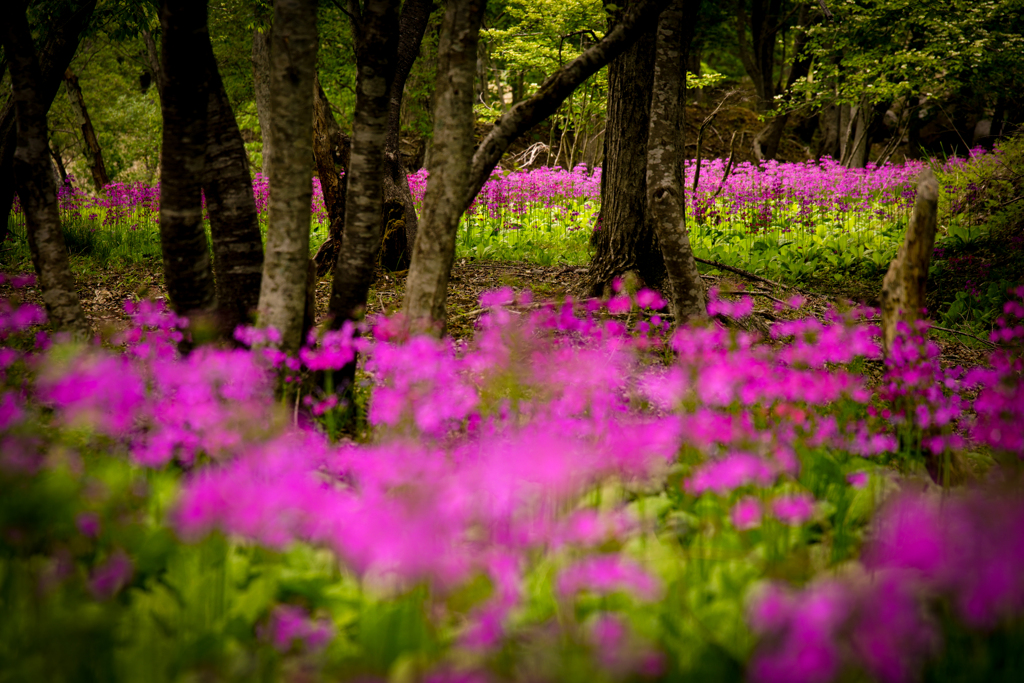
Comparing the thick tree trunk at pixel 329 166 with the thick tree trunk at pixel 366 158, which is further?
the thick tree trunk at pixel 329 166

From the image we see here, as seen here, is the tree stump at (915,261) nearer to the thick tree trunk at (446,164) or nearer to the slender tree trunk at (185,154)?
the thick tree trunk at (446,164)

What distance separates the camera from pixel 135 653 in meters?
1.67

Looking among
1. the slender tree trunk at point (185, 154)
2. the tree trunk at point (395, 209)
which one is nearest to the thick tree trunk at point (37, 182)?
the slender tree trunk at point (185, 154)

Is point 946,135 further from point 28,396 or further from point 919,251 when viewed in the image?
point 28,396

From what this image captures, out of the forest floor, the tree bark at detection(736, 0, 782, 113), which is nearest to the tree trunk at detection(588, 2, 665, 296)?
the forest floor

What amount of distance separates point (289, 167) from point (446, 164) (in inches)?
34.1

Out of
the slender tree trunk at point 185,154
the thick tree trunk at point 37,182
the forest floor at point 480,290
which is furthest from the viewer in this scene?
the forest floor at point 480,290

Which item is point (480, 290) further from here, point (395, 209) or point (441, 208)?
point (441, 208)

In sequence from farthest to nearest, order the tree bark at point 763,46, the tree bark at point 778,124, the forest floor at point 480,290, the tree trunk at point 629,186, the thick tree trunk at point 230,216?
1. the tree bark at point 763,46
2. the tree bark at point 778,124
3. the tree trunk at point 629,186
4. the forest floor at point 480,290
5. the thick tree trunk at point 230,216

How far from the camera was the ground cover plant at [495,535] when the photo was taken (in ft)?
4.79

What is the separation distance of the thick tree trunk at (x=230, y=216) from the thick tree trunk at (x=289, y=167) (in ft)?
0.93

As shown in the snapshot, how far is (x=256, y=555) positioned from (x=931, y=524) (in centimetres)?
207

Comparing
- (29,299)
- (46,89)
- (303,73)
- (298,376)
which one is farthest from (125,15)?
(298,376)

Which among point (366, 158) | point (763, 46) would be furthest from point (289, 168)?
point (763, 46)
